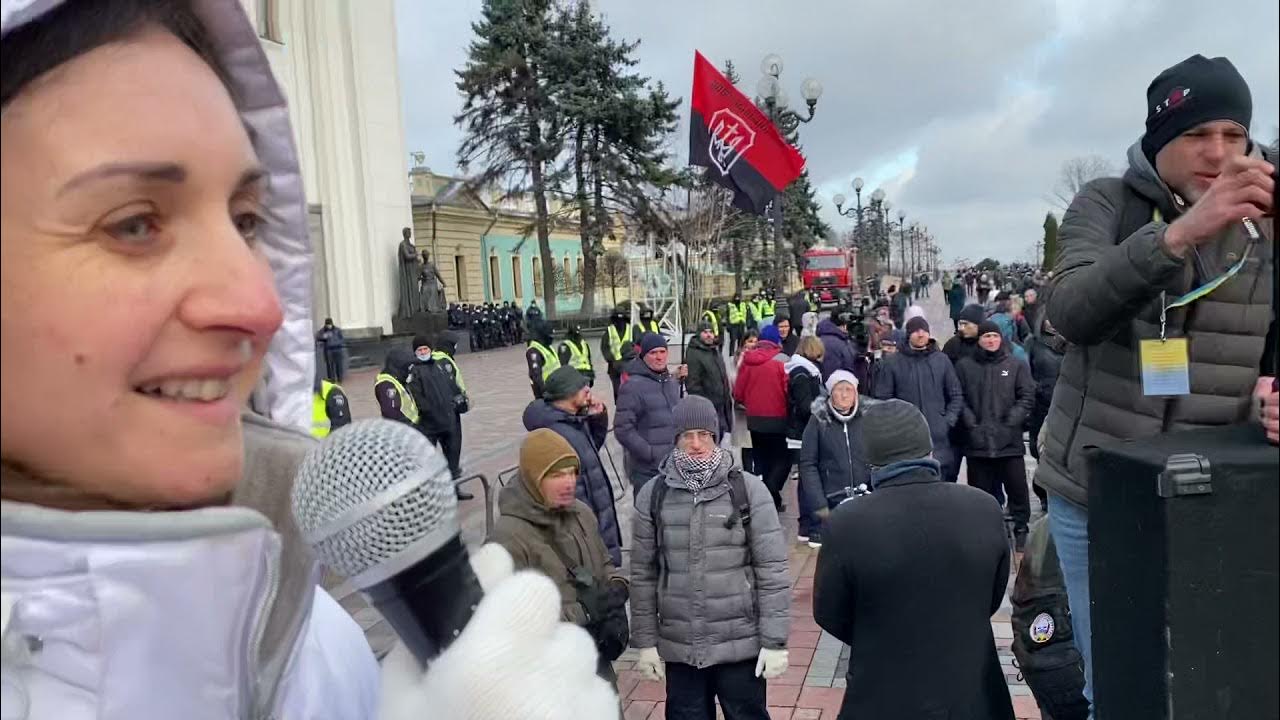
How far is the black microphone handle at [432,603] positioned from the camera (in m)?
0.84

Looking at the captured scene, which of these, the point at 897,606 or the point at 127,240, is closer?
the point at 127,240

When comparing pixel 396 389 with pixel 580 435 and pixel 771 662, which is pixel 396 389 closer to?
pixel 580 435

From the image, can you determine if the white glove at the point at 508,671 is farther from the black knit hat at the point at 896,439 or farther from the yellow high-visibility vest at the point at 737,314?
the yellow high-visibility vest at the point at 737,314

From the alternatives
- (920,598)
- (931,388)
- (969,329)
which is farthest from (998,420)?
(920,598)

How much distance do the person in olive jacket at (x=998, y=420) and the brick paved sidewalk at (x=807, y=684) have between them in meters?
1.33

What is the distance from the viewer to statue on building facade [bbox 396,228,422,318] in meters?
24.5

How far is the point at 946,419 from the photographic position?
657 cm

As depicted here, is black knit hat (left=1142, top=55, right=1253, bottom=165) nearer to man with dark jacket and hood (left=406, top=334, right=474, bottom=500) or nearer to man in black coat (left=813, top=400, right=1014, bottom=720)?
man in black coat (left=813, top=400, right=1014, bottom=720)

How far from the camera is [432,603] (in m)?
0.85

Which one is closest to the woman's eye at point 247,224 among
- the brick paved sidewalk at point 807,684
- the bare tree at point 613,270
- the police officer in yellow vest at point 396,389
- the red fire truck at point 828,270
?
the brick paved sidewalk at point 807,684

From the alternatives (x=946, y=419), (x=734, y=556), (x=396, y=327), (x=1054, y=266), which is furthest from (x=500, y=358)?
(x=1054, y=266)

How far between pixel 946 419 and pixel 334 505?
632 cm

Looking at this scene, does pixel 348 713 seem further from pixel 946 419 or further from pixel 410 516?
pixel 946 419

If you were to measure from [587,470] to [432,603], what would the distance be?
4399mm
